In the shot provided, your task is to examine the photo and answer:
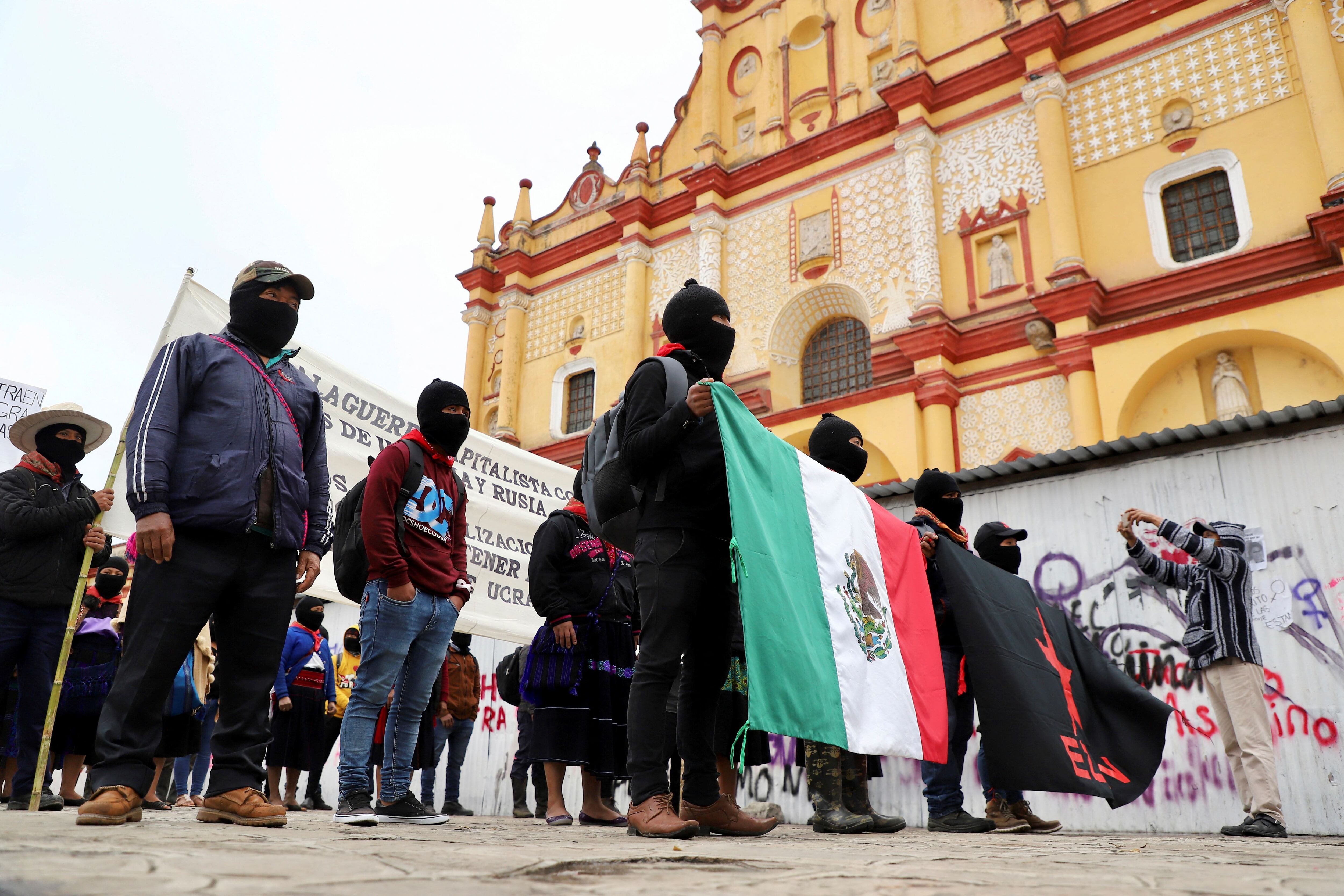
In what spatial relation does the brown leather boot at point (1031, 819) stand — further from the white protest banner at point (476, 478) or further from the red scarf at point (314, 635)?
the red scarf at point (314, 635)

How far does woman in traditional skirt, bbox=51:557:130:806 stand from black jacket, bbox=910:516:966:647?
418 cm

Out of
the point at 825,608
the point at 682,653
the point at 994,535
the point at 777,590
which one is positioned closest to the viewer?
the point at 777,590

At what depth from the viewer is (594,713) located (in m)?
4.81

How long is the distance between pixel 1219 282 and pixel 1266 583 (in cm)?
771

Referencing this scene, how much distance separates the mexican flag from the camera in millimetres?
2887

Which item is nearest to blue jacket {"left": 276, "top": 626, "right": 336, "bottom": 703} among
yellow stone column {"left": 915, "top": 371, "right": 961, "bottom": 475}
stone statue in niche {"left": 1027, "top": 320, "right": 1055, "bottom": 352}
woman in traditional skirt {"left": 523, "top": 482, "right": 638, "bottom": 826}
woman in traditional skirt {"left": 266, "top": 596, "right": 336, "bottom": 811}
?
woman in traditional skirt {"left": 266, "top": 596, "right": 336, "bottom": 811}

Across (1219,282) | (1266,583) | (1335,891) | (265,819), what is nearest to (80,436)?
(265,819)

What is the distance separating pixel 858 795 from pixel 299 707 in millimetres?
4826

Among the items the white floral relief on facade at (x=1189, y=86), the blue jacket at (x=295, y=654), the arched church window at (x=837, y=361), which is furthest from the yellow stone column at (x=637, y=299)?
the blue jacket at (x=295, y=654)

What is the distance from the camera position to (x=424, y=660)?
3.94m

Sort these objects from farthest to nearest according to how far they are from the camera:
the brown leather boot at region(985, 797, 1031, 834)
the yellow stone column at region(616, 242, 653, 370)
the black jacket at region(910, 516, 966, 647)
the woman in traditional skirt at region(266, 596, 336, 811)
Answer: the yellow stone column at region(616, 242, 653, 370), the woman in traditional skirt at region(266, 596, 336, 811), the black jacket at region(910, 516, 966, 647), the brown leather boot at region(985, 797, 1031, 834)

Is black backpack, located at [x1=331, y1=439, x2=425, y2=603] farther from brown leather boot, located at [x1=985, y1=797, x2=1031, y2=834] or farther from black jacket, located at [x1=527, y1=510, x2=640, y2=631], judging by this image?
brown leather boot, located at [x1=985, y1=797, x2=1031, y2=834]

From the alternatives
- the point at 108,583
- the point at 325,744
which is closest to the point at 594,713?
the point at 108,583

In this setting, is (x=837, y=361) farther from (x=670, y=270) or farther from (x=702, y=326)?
(x=702, y=326)
